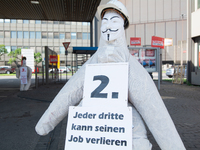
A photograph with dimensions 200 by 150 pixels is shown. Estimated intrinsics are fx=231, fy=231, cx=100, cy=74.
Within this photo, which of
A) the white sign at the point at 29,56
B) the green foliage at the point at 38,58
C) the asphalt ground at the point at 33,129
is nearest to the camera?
the asphalt ground at the point at 33,129

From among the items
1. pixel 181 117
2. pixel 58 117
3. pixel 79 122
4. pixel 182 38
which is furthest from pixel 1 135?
pixel 182 38

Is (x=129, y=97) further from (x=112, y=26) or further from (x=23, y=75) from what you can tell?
(x=23, y=75)

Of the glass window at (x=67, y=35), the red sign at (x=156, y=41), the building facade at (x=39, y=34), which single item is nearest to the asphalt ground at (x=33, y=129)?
the red sign at (x=156, y=41)

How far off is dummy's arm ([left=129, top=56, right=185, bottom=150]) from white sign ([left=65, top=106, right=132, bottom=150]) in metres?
0.23

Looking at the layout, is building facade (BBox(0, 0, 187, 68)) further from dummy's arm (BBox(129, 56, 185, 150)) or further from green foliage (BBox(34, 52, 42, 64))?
dummy's arm (BBox(129, 56, 185, 150))

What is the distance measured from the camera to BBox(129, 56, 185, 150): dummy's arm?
194 centimetres

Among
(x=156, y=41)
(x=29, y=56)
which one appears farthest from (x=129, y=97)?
(x=29, y=56)

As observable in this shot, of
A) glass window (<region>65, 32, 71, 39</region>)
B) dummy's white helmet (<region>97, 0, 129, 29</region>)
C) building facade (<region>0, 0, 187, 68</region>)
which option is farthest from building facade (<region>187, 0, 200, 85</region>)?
glass window (<region>65, 32, 71, 39</region>)

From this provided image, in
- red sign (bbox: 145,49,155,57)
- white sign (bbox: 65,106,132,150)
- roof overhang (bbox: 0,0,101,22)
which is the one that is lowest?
white sign (bbox: 65,106,132,150)

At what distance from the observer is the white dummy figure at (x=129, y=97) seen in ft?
6.40

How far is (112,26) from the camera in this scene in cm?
229

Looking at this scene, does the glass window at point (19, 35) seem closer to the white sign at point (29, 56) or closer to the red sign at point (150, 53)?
the white sign at point (29, 56)

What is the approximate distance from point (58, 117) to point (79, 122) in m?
0.35

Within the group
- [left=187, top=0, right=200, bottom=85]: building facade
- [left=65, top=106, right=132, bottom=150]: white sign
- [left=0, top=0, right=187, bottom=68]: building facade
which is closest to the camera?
[left=65, top=106, right=132, bottom=150]: white sign
